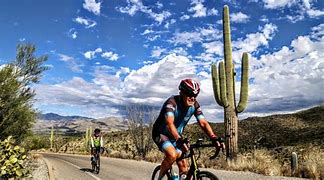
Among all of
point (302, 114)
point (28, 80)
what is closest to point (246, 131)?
point (302, 114)

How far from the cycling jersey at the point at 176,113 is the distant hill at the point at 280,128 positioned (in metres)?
35.7

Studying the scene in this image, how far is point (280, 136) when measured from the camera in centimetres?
4691

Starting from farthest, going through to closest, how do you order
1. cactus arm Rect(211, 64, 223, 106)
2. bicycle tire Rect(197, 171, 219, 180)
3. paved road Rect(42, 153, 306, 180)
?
1. cactus arm Rect(211, 64, 223, 106)
2. paved road Rect(42, 153, 306, 180)
3. bicycle tire Rect(197, 171, 219, 180)

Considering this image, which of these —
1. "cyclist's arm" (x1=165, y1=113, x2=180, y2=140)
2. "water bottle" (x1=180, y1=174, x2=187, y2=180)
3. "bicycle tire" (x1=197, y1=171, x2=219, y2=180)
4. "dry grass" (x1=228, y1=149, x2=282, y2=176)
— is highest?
"cyclist's arm" (x1=165, y1=113, x2=180, y2=140)

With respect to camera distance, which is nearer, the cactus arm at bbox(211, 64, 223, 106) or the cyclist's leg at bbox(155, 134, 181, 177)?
the cyclist's leg at bbox(155, 134, 181, 177)

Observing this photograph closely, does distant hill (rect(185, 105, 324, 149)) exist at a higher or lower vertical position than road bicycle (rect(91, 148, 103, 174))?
higher

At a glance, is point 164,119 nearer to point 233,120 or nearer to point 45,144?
point 233,120

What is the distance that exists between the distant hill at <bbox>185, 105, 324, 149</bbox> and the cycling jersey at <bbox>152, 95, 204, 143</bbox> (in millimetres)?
35713

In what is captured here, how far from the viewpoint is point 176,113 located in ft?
21.9

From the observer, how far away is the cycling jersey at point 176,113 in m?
6.45

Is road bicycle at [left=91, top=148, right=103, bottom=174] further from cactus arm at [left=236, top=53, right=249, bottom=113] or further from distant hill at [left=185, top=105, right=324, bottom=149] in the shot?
distant hill at [left=185, top=105, right=324, bottom=149]

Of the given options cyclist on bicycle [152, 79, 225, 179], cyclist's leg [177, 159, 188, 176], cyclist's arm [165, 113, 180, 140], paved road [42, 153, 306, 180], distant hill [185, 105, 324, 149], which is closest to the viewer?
cyclist's arm [165, 113, 180, 140]

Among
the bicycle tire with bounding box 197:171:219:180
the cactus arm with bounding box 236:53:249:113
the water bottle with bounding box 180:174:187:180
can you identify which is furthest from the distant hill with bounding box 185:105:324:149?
the bicycle tire with bounding box 197:171:219:180

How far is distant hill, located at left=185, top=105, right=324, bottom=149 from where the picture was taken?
4346cm
